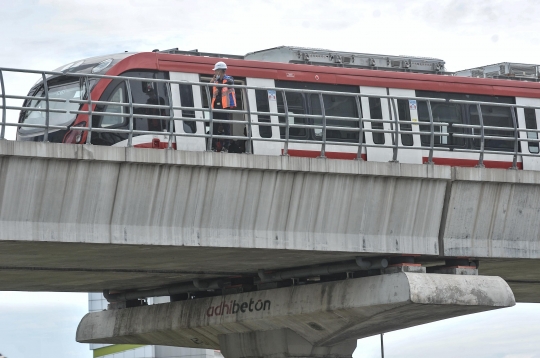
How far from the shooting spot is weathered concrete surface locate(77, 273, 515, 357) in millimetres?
23578

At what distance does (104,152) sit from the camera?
19203mm

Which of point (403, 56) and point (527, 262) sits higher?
point (403, 56)

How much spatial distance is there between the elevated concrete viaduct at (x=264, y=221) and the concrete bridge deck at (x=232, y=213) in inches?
0.9

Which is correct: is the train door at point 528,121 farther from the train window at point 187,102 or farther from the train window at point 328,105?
the train window at point 187,102

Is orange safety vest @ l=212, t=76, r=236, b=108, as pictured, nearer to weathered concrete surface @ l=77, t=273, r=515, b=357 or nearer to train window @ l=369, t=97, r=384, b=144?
weathered concrete surface @ l=77, t=273, r=515, b=357

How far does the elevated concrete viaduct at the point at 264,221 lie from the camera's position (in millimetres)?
19109

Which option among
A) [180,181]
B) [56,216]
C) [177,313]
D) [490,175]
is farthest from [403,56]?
[56,216]

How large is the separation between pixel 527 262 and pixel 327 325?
15.0 feet

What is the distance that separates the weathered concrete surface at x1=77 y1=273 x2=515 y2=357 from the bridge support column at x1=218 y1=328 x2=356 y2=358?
0.14 feet

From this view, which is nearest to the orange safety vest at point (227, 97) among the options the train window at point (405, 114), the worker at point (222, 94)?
the worker at point (222, 94)

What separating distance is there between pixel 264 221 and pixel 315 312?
4581 mm

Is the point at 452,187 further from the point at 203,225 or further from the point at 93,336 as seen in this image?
the point at 93,336

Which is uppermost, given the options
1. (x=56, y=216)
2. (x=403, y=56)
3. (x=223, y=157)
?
(x=403, y=56)

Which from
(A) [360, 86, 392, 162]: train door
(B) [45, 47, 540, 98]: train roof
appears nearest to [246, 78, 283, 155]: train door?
(B) [45, 47, 540, 98]: train roof
